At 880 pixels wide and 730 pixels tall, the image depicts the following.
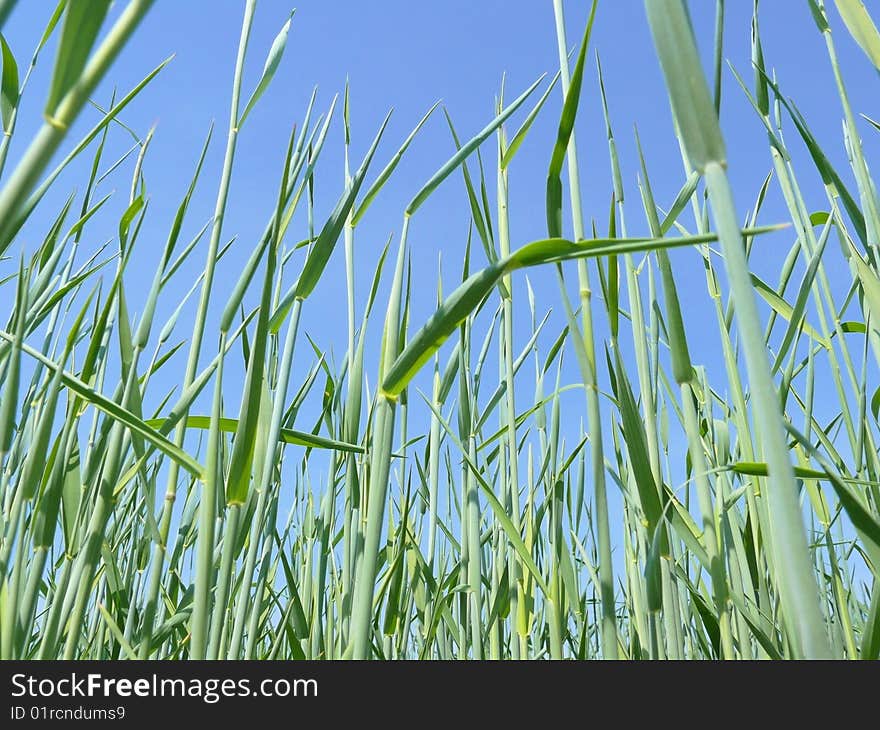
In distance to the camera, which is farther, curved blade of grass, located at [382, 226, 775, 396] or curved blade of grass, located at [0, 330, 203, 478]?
curved blade of grass, located at [0, 330, 203, 478]

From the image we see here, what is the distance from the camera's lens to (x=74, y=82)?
300 mm

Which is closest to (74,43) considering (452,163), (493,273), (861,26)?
(493,273)

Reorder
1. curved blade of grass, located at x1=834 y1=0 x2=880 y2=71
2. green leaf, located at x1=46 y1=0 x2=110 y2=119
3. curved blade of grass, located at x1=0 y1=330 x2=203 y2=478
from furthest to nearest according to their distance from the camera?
1. curved blade of grass, located at x1=834 y1=0 x2=880 y2=71
2. curved blade of grass, located at x1=0 y1=330 x2=203 y2=478
3. green leaf, located at x1=46 y1=0 x2=110 y2=119

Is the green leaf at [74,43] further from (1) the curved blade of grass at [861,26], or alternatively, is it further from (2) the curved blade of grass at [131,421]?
(1) the curved blade of grass at [861,26]

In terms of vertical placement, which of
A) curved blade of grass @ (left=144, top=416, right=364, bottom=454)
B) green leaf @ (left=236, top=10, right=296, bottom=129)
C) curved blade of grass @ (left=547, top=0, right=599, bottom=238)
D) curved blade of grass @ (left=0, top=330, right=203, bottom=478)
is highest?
green leaf @ (left=236, top=10, right=296, bottom=129)

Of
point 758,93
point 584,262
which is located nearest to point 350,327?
point 584,262

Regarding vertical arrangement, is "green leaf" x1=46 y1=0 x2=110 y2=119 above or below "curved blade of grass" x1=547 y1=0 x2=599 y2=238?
below

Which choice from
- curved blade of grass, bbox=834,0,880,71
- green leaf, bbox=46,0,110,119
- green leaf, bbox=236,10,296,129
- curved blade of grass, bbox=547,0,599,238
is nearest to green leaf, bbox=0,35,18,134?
green leaf, bbox=236,10,296,129

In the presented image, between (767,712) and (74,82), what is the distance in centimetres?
47

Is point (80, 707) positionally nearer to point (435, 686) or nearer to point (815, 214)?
point (435, 686)

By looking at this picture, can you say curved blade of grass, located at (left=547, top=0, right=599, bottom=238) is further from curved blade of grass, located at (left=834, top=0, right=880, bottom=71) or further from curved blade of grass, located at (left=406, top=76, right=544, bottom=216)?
curved blade of grass, located at (left=834, top=0, right=880, bottom=71)

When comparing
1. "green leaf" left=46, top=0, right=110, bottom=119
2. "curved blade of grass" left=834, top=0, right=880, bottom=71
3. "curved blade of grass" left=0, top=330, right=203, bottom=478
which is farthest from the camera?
"curved blade of grass" left=834, top=0, right=880, bottom=71

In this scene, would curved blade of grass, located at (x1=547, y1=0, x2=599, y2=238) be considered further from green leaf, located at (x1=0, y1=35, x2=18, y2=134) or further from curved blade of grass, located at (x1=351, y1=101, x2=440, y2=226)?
green leaf, located at (x1=0, y1=35, x2=18, y2=134)

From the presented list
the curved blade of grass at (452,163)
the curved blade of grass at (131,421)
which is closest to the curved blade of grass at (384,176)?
the curved blade of grass at (452,163)
